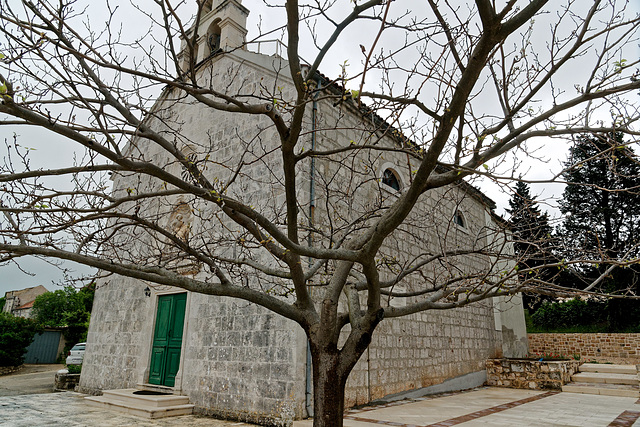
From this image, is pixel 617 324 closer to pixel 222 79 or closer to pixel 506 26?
pixel 222 79

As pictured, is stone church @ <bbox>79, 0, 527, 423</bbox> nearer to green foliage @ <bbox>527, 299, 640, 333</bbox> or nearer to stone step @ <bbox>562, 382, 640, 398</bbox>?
stone step @ <bbox>562, 382, 640, 398</bbox>

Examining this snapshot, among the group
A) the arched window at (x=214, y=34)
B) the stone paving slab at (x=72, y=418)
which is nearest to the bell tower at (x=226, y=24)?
the arched window at (x=214, y=34)

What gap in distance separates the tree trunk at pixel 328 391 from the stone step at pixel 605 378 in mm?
10067

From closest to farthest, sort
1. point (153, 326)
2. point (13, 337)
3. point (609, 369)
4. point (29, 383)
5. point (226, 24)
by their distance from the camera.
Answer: point (153, 326) < point (226, 24) < point (609, 369) < point (29, 383) < point (13, 337)

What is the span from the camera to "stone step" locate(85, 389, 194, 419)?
6.79 metres

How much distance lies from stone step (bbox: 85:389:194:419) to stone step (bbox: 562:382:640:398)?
918 cm

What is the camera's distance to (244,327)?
690cm

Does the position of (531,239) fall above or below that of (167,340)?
above

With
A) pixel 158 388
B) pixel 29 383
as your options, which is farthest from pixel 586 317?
pixel 29 383

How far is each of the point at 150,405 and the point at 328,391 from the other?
4637 mm

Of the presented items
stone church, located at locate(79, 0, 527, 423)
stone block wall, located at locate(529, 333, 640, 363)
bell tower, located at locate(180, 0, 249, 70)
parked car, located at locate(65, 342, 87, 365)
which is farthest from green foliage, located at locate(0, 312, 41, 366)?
stone block wall, located at locate(529, 333, 640, 363)

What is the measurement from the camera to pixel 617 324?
18.6 meters

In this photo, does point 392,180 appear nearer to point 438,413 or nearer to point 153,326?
point 438,413

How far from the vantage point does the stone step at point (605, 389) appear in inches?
371
